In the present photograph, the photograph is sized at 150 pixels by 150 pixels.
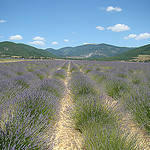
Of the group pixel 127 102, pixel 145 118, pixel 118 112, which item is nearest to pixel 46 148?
pixel 118 112

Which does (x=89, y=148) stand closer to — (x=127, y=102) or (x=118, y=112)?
(x=118, y=112)

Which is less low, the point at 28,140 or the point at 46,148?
the point at 28,140

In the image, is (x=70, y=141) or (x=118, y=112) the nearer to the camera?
(x=70, y=141)

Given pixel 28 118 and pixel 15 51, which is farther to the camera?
pixel 15 51

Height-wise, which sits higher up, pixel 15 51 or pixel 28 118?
pixel 15 51

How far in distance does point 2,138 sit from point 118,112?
212 cm

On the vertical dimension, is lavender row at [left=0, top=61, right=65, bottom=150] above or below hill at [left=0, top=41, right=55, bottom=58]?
below

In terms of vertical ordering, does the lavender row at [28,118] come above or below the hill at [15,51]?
below

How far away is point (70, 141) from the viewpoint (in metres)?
2.10

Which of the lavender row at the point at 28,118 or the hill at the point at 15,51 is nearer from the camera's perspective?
the lavender row at the point at 28,118

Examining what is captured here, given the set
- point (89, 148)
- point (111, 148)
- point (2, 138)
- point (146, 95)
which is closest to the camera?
point (2, 138)

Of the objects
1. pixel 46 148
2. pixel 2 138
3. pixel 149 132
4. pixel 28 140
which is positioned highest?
pixel 2 138

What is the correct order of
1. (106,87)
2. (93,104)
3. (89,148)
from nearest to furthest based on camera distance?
1. (89,148)
2. (93,104)
3. (106,87)

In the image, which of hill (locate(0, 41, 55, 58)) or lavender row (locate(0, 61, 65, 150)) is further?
hill (locate(0, 41, 55, 58))
